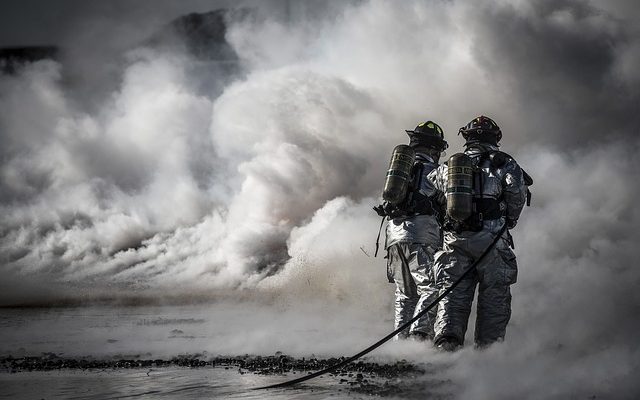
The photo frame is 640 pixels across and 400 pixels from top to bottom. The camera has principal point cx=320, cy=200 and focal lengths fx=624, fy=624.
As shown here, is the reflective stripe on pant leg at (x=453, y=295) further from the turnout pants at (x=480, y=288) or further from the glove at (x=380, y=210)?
the glove at (x=380, y=210)

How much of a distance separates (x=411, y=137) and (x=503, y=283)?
287 centimetres

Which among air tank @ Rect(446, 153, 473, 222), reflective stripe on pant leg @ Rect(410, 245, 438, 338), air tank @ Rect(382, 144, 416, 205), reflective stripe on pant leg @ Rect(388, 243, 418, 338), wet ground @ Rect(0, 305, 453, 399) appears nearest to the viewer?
wet ground @ Rect(0, 305, 453, 399)

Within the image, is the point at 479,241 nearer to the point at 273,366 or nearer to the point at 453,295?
the point at 453,295

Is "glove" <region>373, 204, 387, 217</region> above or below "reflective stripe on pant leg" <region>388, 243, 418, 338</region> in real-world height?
above

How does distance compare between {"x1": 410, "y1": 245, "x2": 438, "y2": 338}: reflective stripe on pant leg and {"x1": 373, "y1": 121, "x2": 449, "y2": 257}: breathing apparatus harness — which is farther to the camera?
{"x1": 373, "y1": 121, "x2": 449, "y2": 257}: breathing apparatus harness

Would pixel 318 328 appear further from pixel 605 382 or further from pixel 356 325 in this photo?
pixel 605 382

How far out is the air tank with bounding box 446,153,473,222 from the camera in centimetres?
741

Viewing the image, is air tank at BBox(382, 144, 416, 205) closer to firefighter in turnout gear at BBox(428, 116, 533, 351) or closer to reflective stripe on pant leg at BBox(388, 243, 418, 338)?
firefighter in turnout gear at BBox(428, 116, 533, 351)

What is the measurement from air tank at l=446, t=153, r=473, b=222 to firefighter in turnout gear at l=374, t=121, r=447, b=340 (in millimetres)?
883

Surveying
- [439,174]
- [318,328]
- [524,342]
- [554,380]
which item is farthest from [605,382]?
[318,328]

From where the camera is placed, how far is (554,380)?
5031 millimetres

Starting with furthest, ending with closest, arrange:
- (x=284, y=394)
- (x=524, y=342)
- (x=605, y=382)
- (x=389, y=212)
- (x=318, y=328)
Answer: (x=318, y=328)
(x=389, y=212)
(x=524, y=342)
(x=284, y=394)
(x=605, y=382)

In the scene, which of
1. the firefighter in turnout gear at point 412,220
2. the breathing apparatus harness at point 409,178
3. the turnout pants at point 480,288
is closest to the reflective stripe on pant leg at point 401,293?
the firefighter in turnout gear at point 412,220

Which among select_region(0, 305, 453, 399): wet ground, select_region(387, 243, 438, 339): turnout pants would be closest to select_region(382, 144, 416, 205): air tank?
select_region(387, 243, 438, 339): turnout pants
